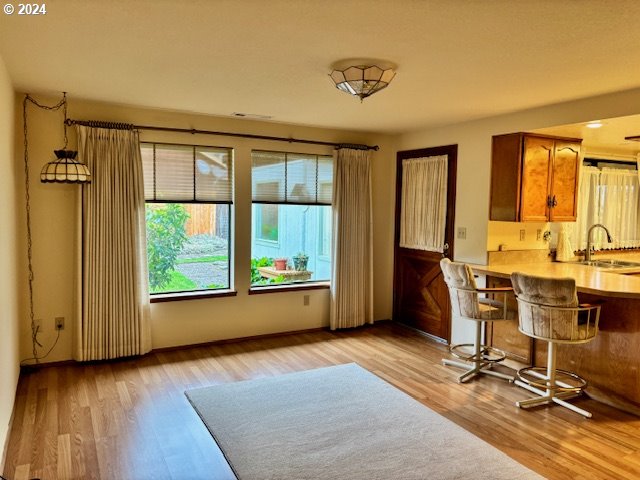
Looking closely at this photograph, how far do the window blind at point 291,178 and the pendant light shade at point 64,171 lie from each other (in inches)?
75.3

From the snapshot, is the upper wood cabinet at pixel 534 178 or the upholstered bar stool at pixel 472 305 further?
the upper wood cabinet at pixel 534 178

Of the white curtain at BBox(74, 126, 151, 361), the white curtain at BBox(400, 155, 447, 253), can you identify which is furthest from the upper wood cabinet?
the white curtain at BBox(74, 126, 151, 361)

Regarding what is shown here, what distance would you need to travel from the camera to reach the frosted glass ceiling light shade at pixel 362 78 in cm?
298

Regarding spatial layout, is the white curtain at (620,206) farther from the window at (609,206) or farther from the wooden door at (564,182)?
the wooden door at (564,182)

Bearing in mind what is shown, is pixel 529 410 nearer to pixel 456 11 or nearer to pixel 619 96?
pixel 619 96

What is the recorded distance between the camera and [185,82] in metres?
3.56

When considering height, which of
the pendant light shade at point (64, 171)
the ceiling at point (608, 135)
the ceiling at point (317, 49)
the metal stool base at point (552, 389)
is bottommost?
the metal stool base at point (552, 389)

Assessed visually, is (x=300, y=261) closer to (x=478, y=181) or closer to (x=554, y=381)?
(x=478, y=181)

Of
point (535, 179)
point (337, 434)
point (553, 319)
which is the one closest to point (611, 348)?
point (553, 319)

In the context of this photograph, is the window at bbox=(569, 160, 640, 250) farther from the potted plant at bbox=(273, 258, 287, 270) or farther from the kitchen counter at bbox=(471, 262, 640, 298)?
the potted plant at bbox=(273, 258, 287, 270)

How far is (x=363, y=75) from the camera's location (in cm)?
301

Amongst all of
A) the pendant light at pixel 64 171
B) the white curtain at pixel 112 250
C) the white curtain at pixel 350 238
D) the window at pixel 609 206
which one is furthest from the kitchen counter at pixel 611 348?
the pendant light at pixel 64 171

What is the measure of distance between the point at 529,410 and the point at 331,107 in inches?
123

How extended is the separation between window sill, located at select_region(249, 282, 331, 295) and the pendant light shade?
223cm
